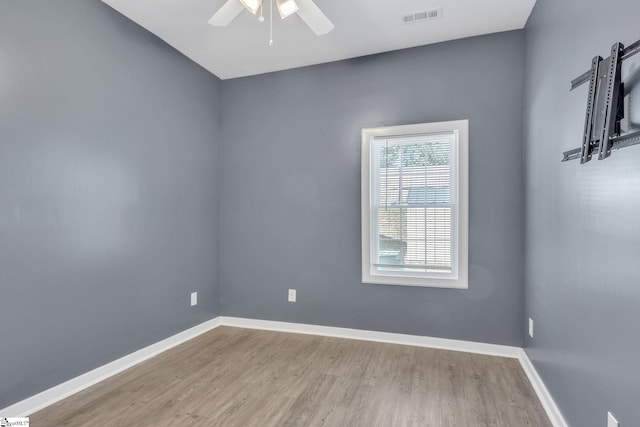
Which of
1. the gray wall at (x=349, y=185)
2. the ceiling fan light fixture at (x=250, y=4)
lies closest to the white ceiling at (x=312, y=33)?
the gray wall at (x=349, y=185)

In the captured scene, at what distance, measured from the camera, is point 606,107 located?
4.45ft

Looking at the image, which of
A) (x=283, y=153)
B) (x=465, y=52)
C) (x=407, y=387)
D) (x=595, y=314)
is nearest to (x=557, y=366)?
(x=595, y=314)

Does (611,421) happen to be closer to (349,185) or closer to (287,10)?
(349,185)

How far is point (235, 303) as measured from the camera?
3.96 m

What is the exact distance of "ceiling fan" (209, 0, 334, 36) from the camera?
2172 millimetres

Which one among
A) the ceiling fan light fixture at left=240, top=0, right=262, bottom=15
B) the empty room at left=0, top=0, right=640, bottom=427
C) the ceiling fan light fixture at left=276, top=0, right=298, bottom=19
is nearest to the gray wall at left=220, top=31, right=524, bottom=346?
the empty room at left=0, top=0, right=640, bottom=427

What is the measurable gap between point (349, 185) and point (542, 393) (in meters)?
2.26

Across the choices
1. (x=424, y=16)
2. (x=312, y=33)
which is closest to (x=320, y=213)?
(x=312, y=33)

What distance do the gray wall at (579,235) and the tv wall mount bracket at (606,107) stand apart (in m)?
0.05

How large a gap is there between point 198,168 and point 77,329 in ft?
6.12

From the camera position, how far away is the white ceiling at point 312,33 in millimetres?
2648

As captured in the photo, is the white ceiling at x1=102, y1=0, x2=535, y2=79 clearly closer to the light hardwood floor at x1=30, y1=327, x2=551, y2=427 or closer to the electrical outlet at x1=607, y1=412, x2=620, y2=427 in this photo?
the electrical outlet at x1=607, y1=412, x2=620, y2=427

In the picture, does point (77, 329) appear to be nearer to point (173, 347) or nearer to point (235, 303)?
point (173, 347)

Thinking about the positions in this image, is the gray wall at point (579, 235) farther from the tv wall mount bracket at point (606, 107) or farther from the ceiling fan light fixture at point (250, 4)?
the ceiling fan light fixture at point (250, 4)
